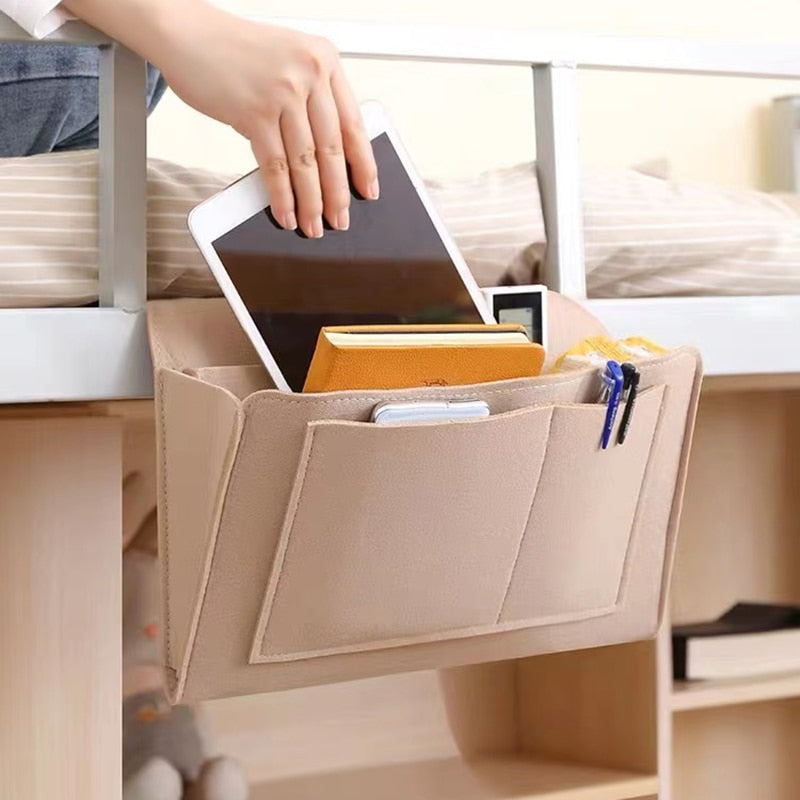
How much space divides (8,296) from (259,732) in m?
0.66

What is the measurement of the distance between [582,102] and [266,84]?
4.56ft

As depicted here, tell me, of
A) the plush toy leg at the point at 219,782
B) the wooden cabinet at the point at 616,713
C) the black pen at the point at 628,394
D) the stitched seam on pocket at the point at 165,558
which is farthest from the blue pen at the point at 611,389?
the plush toy leg at the point at 219,782

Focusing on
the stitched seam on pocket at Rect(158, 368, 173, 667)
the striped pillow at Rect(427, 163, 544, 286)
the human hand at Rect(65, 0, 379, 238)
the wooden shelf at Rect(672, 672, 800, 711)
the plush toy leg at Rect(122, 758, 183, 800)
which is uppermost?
the human hand at Rect(65, 0, 379, 238)

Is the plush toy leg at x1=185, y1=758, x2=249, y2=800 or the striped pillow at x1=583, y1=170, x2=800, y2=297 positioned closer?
the striped pillow at x1=583, y1=170, x2=800, y2=297

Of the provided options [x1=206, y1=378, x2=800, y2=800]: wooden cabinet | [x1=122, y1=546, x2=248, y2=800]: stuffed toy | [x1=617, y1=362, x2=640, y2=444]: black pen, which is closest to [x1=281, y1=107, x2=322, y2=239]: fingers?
[x1=617, y1=362, x2=640, y2=444]: black pen

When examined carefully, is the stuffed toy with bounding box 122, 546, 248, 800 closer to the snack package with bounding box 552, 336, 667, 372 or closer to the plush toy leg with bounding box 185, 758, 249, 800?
the plush toy leg with bounding box 185, 758, 249, 800

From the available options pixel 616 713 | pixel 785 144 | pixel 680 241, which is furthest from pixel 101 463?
pixel 785 144

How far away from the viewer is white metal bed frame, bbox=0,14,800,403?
2.81 feet

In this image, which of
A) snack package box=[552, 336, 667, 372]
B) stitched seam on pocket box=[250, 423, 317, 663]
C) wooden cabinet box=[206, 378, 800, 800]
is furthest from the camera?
wooden cabinet box=[206, 378, 800, 800]

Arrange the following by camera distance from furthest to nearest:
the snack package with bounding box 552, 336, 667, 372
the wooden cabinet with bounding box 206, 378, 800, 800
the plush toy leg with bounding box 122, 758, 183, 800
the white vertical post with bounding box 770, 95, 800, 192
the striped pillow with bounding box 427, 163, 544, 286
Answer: the white vertical post with bounding box 770, 95, 800, 192 < the wooden cabinet with bounding box 206, 378, 800, 800 < the plush toy leg with bounding box 122, 758, 183, 800 < the striped pillow with bounding box 427, 163, 544, 286 < the snack package with bounding box 552, 336, 667, 372

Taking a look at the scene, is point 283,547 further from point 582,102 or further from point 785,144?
point 785,144

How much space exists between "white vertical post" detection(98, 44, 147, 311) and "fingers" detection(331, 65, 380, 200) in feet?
0.43

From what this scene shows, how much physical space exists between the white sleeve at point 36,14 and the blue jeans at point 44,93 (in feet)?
0.50

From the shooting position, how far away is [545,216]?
1.02 m
